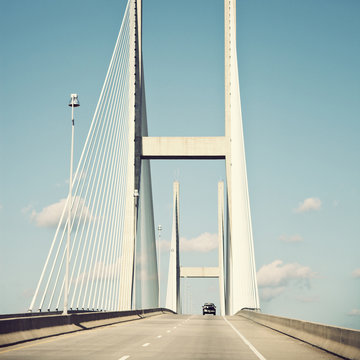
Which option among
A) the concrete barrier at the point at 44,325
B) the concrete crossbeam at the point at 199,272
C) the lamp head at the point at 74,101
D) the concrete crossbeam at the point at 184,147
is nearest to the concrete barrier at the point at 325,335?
the concrete barrier at the point at 44,325

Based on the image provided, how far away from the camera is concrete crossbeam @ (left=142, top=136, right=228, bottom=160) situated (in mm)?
43219

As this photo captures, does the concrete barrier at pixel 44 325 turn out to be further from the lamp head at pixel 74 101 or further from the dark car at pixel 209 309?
the dark car at pixel 209 309

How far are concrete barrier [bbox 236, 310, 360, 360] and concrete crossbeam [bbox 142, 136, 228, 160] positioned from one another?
19.0 metres

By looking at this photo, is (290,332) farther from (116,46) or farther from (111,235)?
(116,46)

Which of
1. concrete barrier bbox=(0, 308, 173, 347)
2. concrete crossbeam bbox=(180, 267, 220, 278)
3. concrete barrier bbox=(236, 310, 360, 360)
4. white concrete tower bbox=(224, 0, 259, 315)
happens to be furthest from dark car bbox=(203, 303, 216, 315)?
concrete barrier bbox=(236, 310, 360, 360)

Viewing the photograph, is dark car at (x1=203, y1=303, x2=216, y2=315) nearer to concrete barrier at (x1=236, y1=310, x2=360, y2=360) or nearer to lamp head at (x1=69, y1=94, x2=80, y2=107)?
concrete barrier at (x1=236, y1=310, x2=360, y2=360)

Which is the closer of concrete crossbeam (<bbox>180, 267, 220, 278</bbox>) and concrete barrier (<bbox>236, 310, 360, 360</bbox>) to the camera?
concrete barrier (<bbox>236, 310, 360, 360</bbox>)

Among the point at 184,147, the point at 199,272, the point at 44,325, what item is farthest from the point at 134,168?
the point at 199,272

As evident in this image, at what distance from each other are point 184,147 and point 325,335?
27963mm

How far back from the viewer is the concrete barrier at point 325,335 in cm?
1298

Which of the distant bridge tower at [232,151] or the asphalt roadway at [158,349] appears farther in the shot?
the distant bridge tower at [232,151]

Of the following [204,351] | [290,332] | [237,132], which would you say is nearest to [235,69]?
[237,132]

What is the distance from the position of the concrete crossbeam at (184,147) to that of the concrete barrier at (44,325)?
15.0 m

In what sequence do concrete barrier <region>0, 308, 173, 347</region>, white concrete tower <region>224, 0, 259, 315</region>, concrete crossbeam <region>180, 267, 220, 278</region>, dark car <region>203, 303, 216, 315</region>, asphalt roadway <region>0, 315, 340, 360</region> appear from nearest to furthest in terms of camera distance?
asphalt roadway <region>0, 315, 340, 360</region> < concrete barrier <region>0, 308, 173, 347</region> < white concrete tower <region>224, 0, 259, 315</region> < dark car <region>203, 303, 216, 315</region> < concrete crossbeam <region>180, 267, 220, 278</region>
